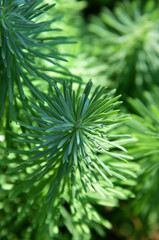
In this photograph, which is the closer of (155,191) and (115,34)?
(155,191)

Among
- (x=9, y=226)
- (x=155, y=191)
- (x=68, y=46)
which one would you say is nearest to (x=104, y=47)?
(x=68, y=46)

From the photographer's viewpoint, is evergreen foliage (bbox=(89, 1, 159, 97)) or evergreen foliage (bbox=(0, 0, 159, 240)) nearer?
evergreen foliage (bbox=(0, 0, 159, 240))

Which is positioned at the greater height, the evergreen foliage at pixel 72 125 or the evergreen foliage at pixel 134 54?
the evergreen foliage at pixel 134 54

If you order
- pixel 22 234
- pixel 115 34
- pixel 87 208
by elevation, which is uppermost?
pixel 115 34

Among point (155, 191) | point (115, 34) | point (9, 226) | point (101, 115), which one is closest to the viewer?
point (101, 115)

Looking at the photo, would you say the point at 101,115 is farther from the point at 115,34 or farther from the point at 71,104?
the point at 115,34

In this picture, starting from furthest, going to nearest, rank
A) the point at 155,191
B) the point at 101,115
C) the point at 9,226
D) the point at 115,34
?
the point at 115,34 → the point at 155,191 → the point at 9,226 → the point at 101,115

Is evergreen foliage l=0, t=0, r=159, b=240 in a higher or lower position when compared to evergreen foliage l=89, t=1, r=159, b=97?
lower

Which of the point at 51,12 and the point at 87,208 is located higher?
A: the point at 51,12

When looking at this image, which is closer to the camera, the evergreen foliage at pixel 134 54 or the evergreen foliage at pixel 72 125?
the evergreen foliage at pixel 72 125

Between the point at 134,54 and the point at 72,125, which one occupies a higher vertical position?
the point at 134,54

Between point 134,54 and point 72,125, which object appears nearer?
point 72,125
